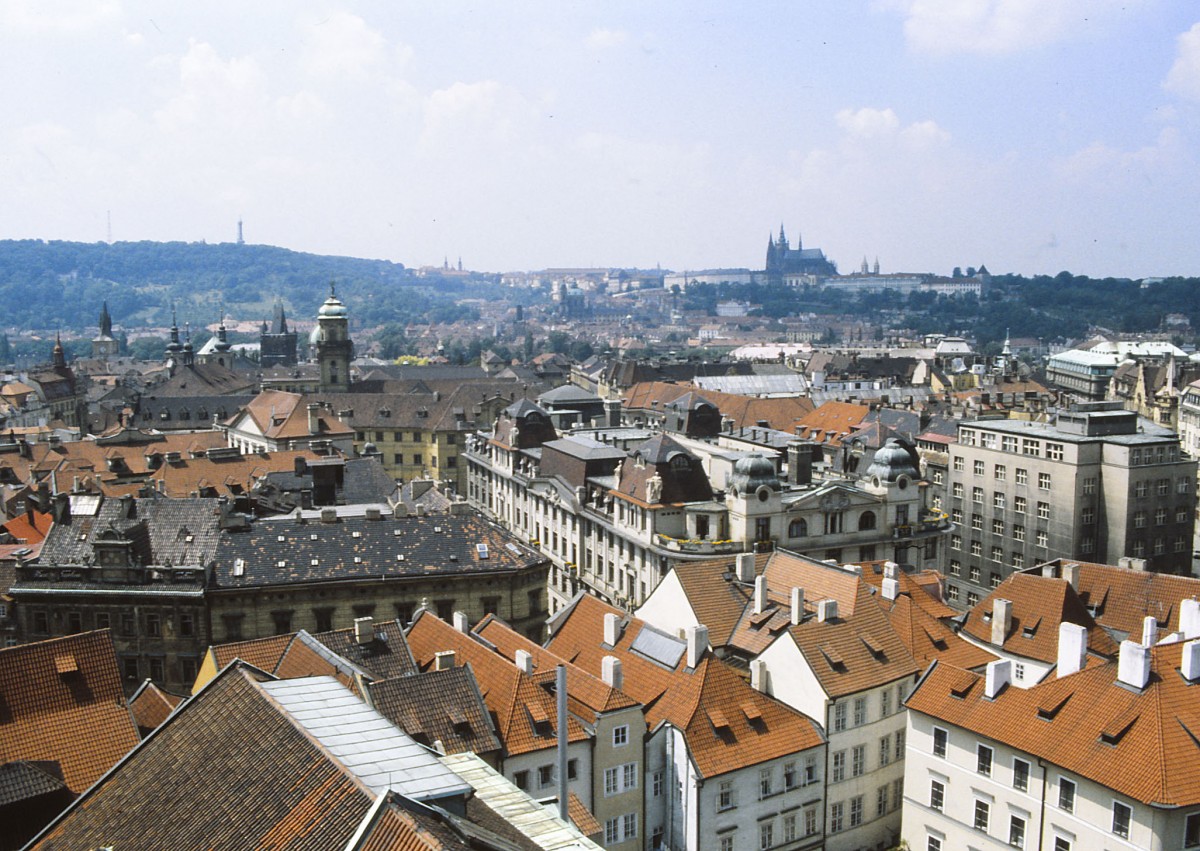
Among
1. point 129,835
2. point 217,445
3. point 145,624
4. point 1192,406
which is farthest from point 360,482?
point 1192,406

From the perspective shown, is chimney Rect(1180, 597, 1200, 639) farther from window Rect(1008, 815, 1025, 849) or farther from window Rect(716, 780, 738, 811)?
window Rect(716, 780, 738, 811)

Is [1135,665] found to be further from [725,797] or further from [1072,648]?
[725,797]

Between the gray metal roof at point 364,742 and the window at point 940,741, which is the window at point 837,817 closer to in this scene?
the window at point 940,741

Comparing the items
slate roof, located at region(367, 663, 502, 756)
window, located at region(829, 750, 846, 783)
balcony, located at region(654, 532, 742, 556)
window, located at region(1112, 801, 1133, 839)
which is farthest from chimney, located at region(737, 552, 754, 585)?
window, located at region(1112, 801, 1133, 839)

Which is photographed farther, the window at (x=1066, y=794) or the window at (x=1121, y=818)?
the window at (x=1066, y=794)

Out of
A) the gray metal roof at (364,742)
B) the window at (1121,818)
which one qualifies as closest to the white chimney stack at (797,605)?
the window at (1121,818)

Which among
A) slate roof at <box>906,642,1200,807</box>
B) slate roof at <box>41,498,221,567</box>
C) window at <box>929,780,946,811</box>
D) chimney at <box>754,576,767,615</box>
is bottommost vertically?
window at <box>929,780,946,811</box>

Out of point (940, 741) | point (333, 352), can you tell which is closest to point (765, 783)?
point (940, 741)
